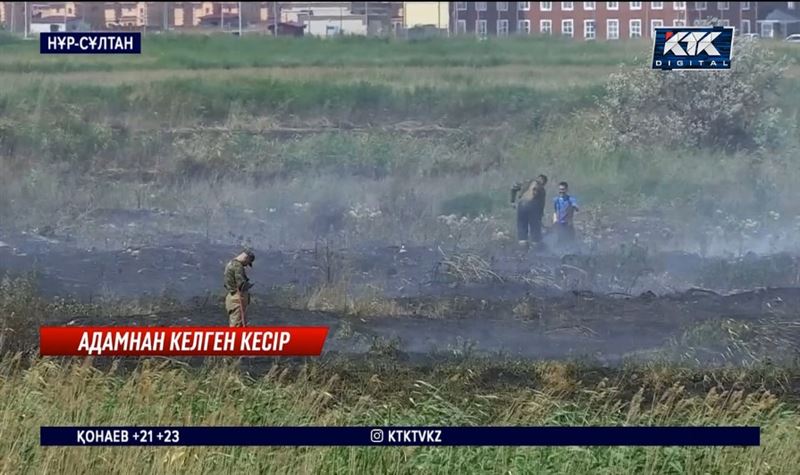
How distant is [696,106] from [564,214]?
105 centimetres

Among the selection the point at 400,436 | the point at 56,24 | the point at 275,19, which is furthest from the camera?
the point at 275,19

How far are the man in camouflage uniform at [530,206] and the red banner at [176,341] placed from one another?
56.6 inches

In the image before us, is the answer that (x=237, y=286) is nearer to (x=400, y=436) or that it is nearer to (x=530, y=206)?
(x=400, y=436)

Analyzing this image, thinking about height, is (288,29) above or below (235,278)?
above

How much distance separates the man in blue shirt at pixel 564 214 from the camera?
830cm

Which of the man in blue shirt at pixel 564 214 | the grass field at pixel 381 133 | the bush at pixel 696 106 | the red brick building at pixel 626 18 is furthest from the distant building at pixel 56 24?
the bush at pixel 696 106

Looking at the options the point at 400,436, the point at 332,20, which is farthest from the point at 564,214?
the point at 332,20

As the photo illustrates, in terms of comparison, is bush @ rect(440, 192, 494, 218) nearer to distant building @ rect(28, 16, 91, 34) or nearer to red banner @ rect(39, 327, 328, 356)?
red banner @ rect(39, 327, 328, 356)

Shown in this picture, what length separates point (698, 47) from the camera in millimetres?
8039

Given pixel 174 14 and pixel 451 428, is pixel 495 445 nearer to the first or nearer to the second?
pixel 451 428

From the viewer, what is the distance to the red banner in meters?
7.98

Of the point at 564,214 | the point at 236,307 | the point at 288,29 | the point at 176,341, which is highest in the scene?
the point at 288,29

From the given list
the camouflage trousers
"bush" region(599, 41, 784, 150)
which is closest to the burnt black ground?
the camouflage trousers

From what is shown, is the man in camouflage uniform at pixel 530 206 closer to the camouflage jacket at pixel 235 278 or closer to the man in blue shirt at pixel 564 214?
the man in blue shirt at pixel 564 214
